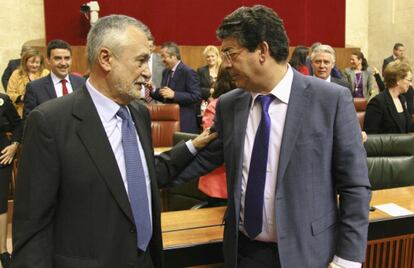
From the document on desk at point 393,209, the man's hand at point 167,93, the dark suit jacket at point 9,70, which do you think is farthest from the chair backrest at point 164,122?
the dark suit jacket at point 9,70

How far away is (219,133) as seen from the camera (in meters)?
1.73

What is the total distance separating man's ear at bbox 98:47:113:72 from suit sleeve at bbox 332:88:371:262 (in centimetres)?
72

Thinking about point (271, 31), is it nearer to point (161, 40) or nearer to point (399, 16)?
point (161, 40)

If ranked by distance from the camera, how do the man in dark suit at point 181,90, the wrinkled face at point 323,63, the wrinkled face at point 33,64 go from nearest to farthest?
the wrinkled face at point 323,63, the wrinkled face at point 33,64, the man in dark suit at point 181,90

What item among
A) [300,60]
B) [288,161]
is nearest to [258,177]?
[288,161]

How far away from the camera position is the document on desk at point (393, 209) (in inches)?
83.6

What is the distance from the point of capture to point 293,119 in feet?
4.78

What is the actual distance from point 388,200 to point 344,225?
3.53 feet

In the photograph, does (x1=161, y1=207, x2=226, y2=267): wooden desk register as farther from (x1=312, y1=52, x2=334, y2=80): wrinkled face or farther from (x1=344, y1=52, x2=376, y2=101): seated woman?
(x1=344, y1=52, x2=376, y2=101): seated woman

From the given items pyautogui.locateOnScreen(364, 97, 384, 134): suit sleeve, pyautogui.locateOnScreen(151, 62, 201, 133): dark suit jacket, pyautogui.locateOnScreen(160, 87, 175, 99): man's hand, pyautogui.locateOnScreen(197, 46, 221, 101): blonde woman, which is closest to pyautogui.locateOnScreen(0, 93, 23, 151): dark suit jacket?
pyautogui.locateOnScreen(160, 87, 175, 99): man's hand

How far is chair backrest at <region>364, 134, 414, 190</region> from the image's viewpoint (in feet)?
9.80

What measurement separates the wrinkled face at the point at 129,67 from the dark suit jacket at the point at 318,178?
488 millimetres

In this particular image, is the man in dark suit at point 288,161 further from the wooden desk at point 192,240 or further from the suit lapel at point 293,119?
the wooden desk at point 192,240

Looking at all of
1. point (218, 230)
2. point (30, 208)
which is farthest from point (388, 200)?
point (30, 208)
